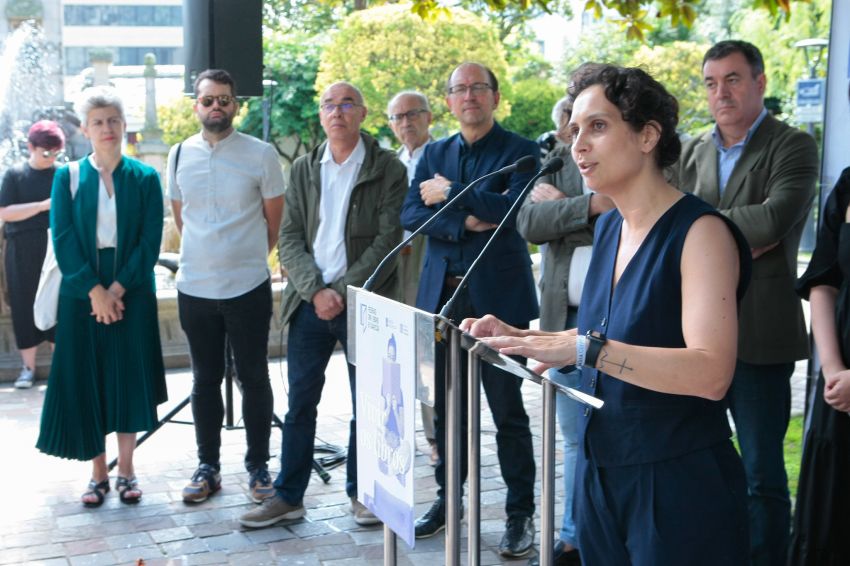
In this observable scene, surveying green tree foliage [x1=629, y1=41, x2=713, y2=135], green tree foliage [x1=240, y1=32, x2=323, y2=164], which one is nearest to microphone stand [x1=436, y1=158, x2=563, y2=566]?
green tree foliage [x1=240, y1=32, x2=323, y2=164]

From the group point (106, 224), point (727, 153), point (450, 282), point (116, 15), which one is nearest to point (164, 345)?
point (106, 224)

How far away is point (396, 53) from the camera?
66.7ft

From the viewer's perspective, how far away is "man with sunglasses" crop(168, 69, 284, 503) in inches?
224

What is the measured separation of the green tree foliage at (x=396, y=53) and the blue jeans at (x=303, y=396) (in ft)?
49.8

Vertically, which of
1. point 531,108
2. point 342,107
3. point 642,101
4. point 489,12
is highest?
point 489,12

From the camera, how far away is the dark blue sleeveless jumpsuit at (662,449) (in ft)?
8.50

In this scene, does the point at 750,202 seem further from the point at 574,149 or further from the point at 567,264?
the point at 574,149

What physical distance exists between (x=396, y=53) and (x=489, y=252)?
1597 cm

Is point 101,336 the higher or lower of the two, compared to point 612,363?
lower

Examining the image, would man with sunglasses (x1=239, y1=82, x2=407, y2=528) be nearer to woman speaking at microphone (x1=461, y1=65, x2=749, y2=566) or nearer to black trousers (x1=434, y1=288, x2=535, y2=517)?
black trousers (x1=434, y1=288, x2=535, y2=517)

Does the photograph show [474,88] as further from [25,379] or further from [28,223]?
[25,379]

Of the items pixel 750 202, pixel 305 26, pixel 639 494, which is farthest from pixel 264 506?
pixel 305 26

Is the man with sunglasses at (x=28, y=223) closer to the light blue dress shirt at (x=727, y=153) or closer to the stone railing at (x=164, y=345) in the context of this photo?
the stone railing at (x=164, y=345)

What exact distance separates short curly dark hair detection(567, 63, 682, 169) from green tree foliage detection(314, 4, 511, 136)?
58.2 feet
